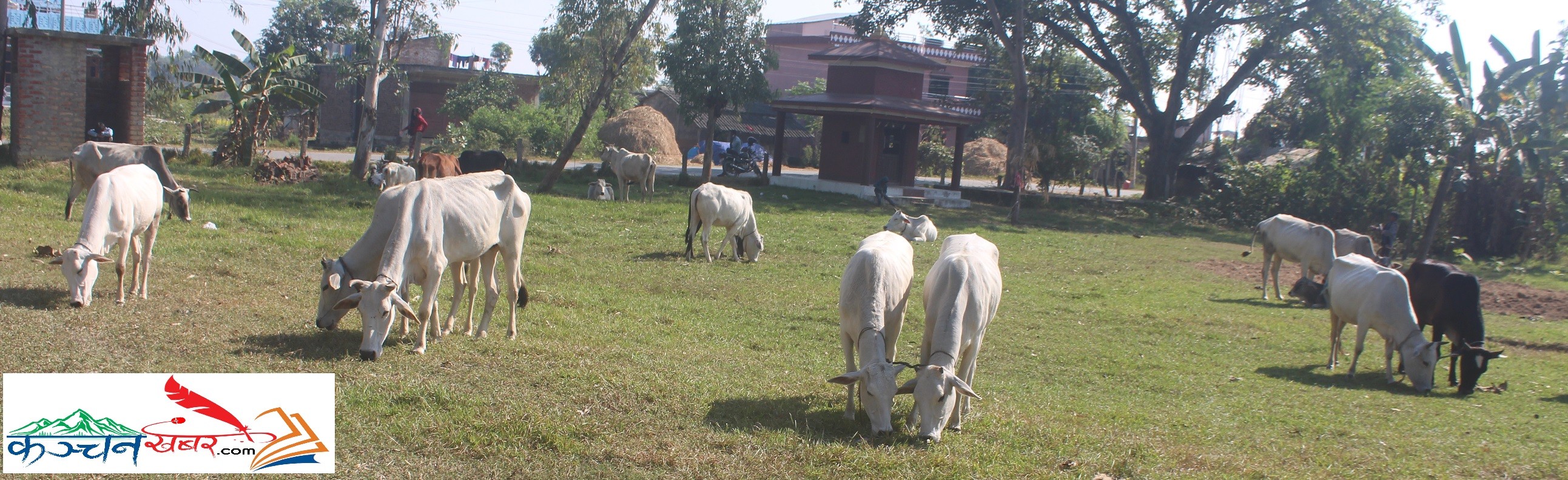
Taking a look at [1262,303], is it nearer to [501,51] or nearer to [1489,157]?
[1489,157]

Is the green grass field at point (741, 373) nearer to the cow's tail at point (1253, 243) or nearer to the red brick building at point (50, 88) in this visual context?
the cow's tail at point (1253, 243)

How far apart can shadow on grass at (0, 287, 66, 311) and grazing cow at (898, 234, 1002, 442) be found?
22.5 ft

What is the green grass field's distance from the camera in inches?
231

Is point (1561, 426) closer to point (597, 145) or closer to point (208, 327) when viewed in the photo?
point (208, 327)

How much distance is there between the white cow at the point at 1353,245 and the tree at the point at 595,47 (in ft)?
48.9

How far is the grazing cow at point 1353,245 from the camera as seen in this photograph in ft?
53.3

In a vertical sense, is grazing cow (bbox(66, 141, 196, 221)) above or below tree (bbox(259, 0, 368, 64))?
below

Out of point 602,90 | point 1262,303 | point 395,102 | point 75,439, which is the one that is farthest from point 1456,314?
point 395,102

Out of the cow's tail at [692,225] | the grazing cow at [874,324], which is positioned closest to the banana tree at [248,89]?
the cow's tail at [692,225]

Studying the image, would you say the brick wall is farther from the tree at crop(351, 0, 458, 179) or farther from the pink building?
the pink building

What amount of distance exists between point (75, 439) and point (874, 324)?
4.49 meters

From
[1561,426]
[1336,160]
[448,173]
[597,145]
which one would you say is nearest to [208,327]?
[1561,426]

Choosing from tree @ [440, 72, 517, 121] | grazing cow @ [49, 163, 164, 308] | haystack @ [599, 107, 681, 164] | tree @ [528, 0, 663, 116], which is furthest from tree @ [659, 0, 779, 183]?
grazing cow @ [49, 163, 164, 308]

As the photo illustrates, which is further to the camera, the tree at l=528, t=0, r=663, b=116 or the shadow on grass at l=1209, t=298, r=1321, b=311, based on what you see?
the tree at l=528, t=0, r=663, b=116
